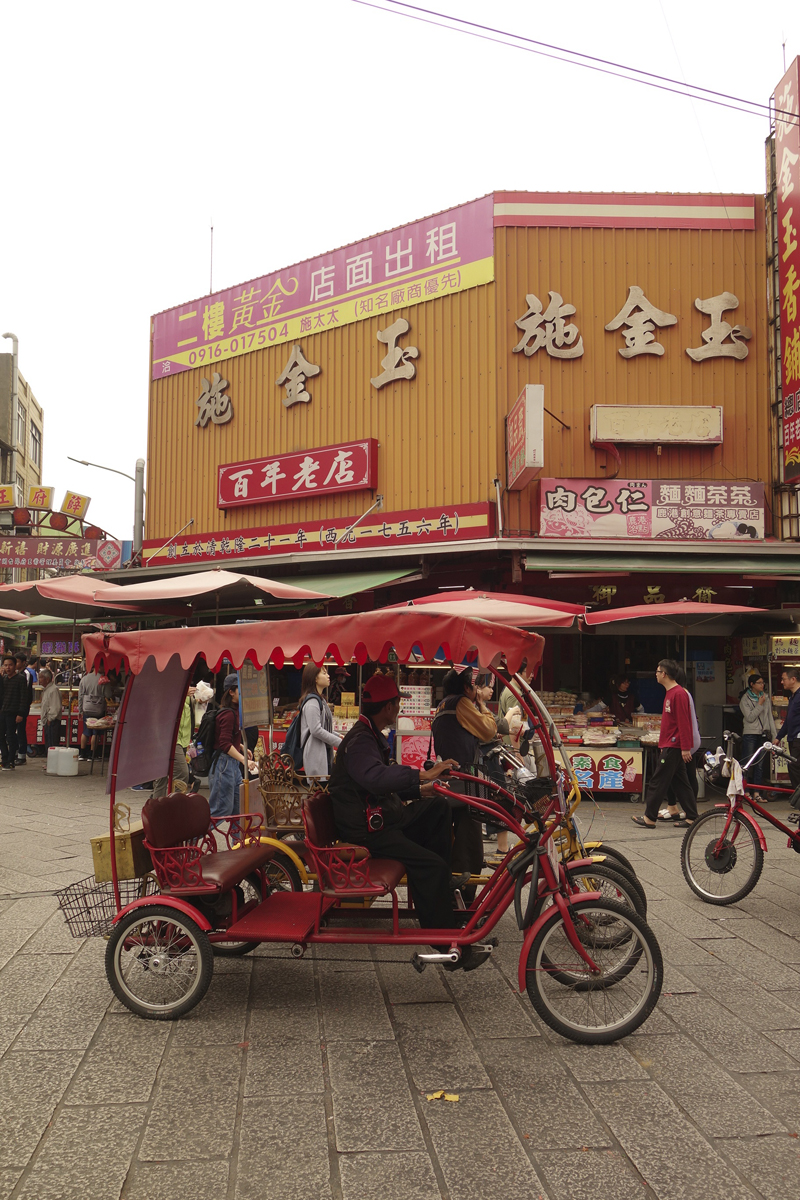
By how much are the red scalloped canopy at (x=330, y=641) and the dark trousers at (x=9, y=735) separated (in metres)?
11.4

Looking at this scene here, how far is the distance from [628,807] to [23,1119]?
9408mm

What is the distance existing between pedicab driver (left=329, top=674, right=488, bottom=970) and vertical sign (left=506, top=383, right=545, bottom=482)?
7.72 m

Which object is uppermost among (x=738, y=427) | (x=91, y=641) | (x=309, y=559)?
(x=738, y=427)

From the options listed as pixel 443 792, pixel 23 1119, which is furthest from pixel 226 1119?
pixel 443 792

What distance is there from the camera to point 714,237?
13852 millimetres

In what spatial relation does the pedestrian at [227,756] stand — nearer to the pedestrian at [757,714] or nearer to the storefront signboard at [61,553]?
the pedestrian at [757,714]

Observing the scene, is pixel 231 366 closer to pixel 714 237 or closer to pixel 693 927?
pixel 714 237

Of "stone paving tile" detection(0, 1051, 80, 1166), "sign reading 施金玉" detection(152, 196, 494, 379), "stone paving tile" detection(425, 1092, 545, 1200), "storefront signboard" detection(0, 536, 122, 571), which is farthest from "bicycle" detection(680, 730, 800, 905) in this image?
"storefront signboard" detection(0, 536, 122, 571)

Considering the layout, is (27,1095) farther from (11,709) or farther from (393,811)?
(11,709)

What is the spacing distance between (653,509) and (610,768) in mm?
4213

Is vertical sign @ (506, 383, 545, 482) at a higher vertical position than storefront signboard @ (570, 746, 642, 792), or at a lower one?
higher

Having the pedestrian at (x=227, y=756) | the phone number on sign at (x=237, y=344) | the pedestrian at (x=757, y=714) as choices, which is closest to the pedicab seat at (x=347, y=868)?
the pedestrian at (x=227, y=756)

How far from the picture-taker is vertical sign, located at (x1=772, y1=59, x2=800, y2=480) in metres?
12.3

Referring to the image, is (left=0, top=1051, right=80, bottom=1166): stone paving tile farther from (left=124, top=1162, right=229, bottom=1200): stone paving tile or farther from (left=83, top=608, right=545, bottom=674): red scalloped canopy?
(left=83, top=608, right=545, bottom=674): red scalloped canopy
